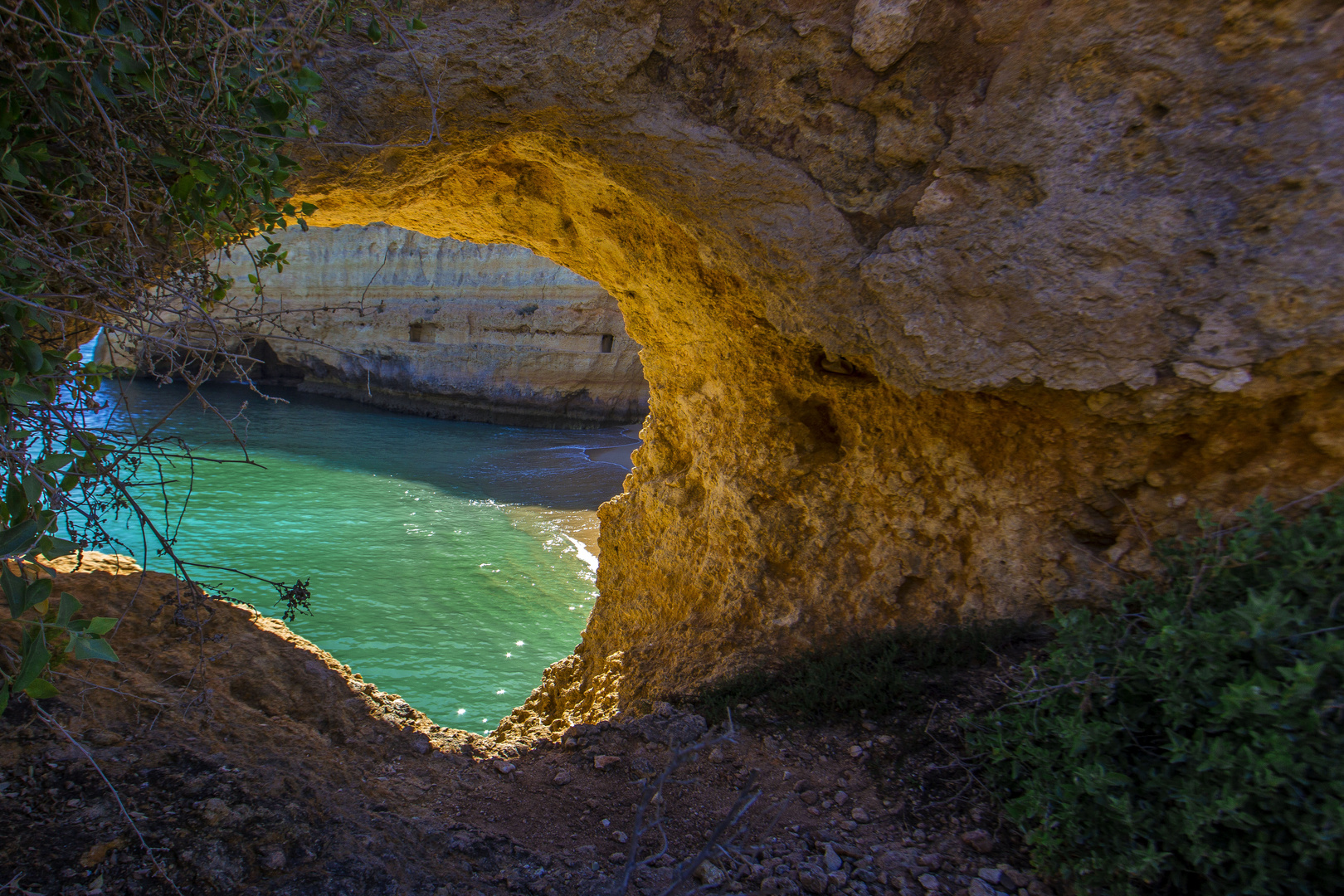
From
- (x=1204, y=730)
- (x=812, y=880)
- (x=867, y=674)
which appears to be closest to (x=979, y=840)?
(x=812, y=880)

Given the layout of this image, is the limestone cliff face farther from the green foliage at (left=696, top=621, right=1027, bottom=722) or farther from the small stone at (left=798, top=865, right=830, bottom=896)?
the small stone at (left=798, top=865, right=830, bottom=896)

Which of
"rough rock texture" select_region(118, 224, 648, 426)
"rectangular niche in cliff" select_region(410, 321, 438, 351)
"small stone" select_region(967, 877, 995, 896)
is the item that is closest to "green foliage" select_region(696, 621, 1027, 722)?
"small stone" select_region(967, 877, 995, 896)

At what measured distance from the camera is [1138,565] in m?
2.82

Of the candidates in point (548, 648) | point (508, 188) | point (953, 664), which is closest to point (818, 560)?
point (953, 664)

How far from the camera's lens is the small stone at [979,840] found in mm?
2408

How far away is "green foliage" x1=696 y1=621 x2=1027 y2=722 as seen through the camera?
10.3ft

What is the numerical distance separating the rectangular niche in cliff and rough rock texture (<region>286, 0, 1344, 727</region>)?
18.1 metres

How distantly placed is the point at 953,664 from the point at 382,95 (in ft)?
11.3

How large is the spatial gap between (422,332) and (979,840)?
852 inches

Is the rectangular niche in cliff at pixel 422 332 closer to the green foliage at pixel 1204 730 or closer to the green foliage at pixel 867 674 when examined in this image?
the green foliage at pixel 867 674

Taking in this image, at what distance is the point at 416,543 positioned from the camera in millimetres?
10820

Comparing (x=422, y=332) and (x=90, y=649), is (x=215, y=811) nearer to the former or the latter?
(x=90, y=649)

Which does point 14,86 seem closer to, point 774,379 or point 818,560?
point 774,379

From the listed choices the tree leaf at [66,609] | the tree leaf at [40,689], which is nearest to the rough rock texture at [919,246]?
the tree leaf at [66,609]
